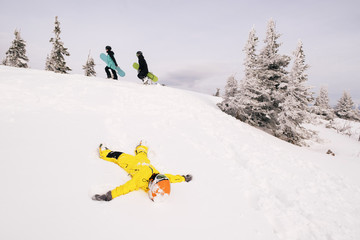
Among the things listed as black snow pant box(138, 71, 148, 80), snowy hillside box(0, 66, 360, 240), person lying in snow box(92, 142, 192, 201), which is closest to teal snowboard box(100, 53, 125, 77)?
black snow pant box(138, 71, 148, 80)

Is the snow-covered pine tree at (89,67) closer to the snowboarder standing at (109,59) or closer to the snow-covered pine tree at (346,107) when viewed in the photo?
the snowboarder standing at (109,59)

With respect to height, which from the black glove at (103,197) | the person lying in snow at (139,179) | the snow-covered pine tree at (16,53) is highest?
the snow-covered pine tree at (16,53)

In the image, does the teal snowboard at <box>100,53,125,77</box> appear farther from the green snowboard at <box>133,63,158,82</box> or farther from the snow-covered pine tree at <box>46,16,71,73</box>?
the snow-covered pine tree at <box>46,16,71,73</box>

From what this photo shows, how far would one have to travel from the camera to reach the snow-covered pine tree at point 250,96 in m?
11.5

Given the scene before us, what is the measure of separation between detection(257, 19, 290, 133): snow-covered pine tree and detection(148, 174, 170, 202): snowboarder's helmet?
34.3 ft

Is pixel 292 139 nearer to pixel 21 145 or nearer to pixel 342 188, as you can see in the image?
pixel 342 188

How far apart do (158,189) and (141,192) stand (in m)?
0.49

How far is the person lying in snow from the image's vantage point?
10.1ft

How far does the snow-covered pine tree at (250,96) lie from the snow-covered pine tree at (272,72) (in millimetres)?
265

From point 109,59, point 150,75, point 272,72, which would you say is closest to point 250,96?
point 272,72

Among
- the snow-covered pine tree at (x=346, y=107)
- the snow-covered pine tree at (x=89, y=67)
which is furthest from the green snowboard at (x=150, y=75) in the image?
the snow-covered pine tree at (x=346, y=107)

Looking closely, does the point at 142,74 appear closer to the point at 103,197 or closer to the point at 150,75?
the point at 150,75

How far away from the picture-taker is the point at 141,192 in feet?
11.2

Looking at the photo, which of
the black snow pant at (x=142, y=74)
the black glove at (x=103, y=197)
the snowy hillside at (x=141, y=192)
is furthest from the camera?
the black snow pant at (x=142, y=74)
